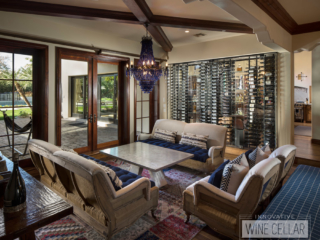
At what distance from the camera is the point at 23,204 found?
1380 millimetres

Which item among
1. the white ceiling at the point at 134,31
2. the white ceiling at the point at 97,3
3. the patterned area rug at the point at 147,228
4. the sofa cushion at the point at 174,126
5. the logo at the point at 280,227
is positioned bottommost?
the patterned area rug at the point at 147,228

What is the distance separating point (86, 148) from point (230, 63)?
13.1 ft

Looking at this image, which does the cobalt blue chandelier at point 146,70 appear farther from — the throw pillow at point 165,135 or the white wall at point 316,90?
the white wall at point 316,90

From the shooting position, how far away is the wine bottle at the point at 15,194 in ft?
4.34

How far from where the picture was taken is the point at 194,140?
430 centimetres

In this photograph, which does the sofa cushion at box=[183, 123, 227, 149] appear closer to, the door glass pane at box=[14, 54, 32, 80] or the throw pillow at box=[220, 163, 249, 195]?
the throw pillow at box=[220, 163, 249, 195]

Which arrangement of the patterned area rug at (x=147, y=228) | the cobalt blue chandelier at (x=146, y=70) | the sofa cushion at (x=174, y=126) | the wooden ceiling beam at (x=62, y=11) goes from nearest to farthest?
1. the patterned area rug at (x=147, y=228)
2. the wooden ceiling beam at (x=62, y=11)
3. the cobalt blue chandelier at (x=146, y=70)
4. the sofa cushion at (x=174, y=126)

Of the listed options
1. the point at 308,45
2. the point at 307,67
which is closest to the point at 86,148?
the point at 308,45

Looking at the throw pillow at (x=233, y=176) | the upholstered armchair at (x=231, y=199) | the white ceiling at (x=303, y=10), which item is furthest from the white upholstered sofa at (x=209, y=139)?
the white ceiling at (x=303, y=10)

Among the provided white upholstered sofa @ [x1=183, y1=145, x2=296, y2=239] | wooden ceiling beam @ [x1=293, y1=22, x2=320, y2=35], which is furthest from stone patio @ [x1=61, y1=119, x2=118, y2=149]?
wooden ceiling beam @ [x1=293, y1=22, x2=320, y2=35]

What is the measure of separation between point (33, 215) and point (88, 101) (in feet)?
12.5

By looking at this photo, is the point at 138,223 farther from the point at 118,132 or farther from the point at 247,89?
the point at 247,89

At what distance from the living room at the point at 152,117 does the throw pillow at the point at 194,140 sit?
0.02m

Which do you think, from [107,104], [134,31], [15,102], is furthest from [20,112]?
[134,31]
